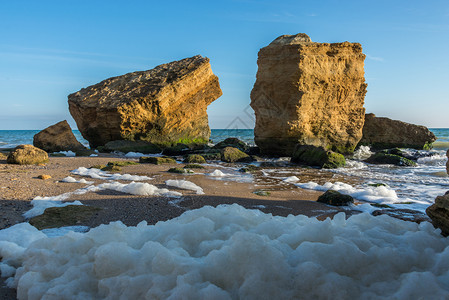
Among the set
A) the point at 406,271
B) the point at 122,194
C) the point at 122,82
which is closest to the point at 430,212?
the point at 406,271

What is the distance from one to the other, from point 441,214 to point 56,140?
15.3 m

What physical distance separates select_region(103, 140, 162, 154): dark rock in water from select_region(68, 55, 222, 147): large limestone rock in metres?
0.81

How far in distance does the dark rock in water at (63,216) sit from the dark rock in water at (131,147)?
12.1 metres

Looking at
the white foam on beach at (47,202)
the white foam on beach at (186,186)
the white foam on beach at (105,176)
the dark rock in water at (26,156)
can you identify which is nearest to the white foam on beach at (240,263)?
the white foam on beach at (47,202)

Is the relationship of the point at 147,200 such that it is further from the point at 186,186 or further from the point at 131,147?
the point at 131,147

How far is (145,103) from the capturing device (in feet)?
57.4

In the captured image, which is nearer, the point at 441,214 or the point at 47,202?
the point at 441,214

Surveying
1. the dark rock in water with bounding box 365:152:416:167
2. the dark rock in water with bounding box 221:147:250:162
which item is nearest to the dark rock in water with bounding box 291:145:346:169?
the dark rock in water with bounding box 221:147:250:162

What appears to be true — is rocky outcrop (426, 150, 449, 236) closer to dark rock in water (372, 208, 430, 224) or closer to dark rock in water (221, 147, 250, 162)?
dark rock in water (372, 208, 430, 224)

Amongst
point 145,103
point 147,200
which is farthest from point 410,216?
point 145,103

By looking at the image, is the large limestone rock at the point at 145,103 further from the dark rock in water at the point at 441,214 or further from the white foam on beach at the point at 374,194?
the dark rock in water at the point at 441,214

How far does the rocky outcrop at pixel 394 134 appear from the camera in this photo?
22.1 m

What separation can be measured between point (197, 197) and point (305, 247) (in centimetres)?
352

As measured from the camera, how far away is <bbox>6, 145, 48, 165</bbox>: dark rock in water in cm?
888
